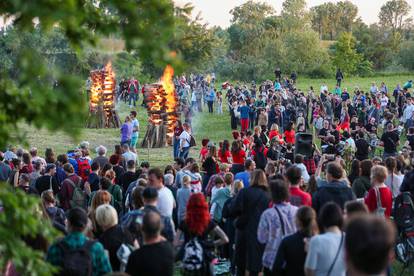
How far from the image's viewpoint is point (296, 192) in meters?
8.67

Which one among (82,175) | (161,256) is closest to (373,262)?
(161,256)

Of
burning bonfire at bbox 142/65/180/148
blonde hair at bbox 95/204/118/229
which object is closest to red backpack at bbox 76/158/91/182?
blonde hair at bbox 95/204/118/229

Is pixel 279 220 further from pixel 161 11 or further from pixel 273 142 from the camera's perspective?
pixel 273 142

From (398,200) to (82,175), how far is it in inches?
236

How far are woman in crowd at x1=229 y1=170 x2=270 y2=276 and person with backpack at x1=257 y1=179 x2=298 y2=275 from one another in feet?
3.02

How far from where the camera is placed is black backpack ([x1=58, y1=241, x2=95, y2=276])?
6410mm

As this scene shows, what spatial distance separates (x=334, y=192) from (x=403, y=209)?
1.76 metres

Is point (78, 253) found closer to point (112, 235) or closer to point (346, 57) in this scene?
point (112, 235)

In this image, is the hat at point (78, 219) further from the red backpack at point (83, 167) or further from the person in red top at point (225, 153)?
the person in red top at point (225, 153)

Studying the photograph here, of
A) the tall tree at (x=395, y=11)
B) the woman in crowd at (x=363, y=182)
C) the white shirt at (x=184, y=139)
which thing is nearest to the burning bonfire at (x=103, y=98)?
the white shirt at (x=184, y=139)

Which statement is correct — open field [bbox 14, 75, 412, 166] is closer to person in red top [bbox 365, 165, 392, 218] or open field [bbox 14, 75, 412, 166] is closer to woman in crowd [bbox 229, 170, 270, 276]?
woman in crowd [bbox 229, 170, 270, 276]

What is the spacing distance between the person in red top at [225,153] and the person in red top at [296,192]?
742cm

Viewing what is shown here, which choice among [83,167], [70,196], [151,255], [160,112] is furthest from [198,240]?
[160,112]

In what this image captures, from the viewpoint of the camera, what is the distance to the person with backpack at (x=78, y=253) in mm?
6434
